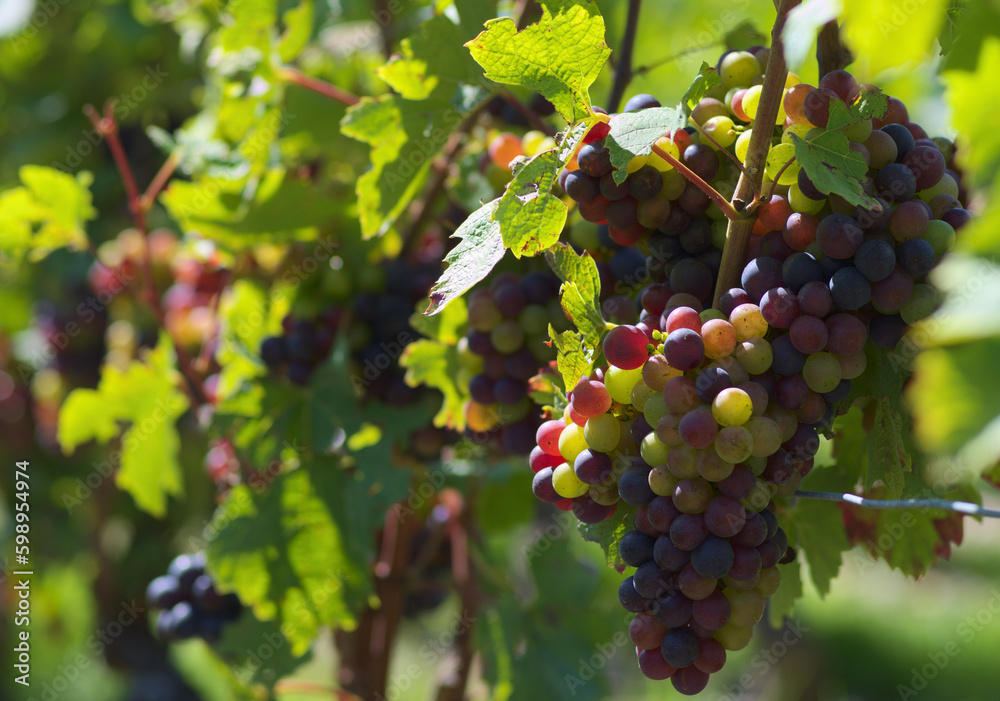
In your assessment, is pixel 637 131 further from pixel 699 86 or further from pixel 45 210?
pixel 45 210

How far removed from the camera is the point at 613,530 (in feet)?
2.02

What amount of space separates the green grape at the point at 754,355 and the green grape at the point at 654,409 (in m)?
0.06

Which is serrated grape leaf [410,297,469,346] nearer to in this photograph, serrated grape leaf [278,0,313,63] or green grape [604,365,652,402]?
green grape [604,365,652,402]

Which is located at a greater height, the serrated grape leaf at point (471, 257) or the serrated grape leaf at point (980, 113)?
the serrated grape leaf at point (980, 113)

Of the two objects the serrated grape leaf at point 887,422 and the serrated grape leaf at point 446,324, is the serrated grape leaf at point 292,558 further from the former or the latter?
the serrated grape leaf at point 887,422

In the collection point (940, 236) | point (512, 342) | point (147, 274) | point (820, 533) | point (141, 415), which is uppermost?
point (940, 236)

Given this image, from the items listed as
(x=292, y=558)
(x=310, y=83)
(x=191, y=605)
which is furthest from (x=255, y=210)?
(x=191, y=605)

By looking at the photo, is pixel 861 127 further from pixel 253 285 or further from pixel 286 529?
pixel 253 285

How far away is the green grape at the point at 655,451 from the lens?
1.82ft

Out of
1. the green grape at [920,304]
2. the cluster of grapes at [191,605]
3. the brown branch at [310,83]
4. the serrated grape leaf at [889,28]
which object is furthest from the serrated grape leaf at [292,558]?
the serrated grape leaf at [889,28]

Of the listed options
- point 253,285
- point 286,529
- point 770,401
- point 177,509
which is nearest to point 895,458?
point 770,401

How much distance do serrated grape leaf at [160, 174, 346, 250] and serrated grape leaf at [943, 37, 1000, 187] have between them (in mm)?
904

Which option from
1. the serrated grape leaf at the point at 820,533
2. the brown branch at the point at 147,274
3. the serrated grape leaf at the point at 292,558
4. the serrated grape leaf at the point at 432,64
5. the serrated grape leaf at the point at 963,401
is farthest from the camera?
the brown branch at the point at 147,274

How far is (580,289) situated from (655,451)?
14 centimetres
